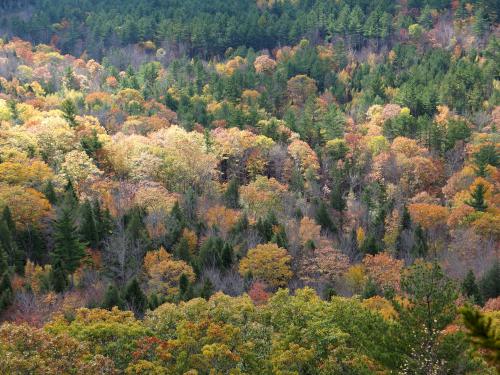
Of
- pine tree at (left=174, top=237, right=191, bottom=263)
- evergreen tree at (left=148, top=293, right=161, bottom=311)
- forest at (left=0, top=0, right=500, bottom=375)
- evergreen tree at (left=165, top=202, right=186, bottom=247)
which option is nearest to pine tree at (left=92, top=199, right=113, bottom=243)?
forest at (left=0, top=0, right=500, bottom=375)

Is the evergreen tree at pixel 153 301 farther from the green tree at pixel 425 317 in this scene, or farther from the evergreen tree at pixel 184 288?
the green tree at pixel 425 317

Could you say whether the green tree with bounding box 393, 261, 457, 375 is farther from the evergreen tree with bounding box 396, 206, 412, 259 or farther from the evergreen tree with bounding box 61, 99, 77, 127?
the evergreen tree with bounding box 61, 99, 77, 127

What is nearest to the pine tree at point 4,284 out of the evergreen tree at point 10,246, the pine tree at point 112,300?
the evergreen tree at point 10,246

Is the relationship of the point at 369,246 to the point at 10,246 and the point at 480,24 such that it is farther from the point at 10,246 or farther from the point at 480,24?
the point at 480,24

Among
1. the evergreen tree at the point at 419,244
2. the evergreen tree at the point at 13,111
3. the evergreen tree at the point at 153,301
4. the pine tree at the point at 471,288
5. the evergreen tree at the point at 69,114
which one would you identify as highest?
the pine tree at the point at 471,288

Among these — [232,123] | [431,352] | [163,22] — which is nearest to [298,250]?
[431,352]

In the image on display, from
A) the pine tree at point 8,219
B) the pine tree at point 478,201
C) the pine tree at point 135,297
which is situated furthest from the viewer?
the pine tree at point 478,201

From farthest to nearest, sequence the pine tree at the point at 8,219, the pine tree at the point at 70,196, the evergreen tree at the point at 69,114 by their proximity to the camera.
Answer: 1. the evergreen tree at the point at 69,114
2. the pine tree at the point at 70,196
3. the pine tree at the point at 8,219

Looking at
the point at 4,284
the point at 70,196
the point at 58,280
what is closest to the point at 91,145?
the point at 70,196
